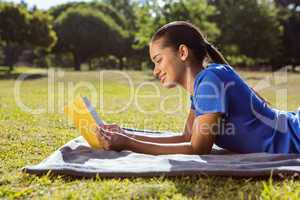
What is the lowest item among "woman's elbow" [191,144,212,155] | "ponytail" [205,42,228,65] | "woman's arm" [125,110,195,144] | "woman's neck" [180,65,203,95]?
"woman's elbow" [191,144,212,155]

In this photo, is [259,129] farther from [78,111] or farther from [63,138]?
[63,138]

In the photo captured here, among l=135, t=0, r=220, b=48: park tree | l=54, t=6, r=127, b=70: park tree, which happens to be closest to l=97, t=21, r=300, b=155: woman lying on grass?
l=135, t=0, r=220, b=48: park tree

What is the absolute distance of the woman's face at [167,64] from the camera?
3.25 meters

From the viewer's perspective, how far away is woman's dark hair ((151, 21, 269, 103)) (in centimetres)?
319

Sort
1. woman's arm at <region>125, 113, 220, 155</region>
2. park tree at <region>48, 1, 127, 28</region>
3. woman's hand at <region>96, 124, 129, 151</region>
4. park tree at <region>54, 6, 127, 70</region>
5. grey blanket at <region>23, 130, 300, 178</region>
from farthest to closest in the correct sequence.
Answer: park tree at <region>48, 1, 127, 28</region>, park tree at <region>54, 6, 127, 70</region>, woman's hand at <region>96, 124, 129, 151</region>, woman's arm at <region>125, 113, 220, 155</region>, grey blanket at <region>23, 130, 300, 178</region>

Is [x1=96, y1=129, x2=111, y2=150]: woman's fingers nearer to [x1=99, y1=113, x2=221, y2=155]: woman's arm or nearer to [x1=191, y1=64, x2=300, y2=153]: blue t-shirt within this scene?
[x1=99, y1=113, x2=221, y2=155]: woman's arm

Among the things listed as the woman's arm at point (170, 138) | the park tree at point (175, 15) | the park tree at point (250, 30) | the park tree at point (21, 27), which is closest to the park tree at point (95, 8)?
the park tree at point (250, 30)

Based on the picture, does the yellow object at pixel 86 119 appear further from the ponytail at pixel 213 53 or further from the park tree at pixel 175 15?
the park tree at pixel 175 15

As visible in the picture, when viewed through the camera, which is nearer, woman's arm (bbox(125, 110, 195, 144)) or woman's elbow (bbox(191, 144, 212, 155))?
woman's elbow (bbox(191, 144, 212, 155))

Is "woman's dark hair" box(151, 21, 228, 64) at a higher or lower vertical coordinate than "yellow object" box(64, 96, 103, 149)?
higher

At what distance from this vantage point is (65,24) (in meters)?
38.8

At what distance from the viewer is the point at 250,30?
113 feet

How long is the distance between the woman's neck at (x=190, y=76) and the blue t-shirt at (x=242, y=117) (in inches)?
4.9

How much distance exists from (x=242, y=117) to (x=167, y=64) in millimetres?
668
